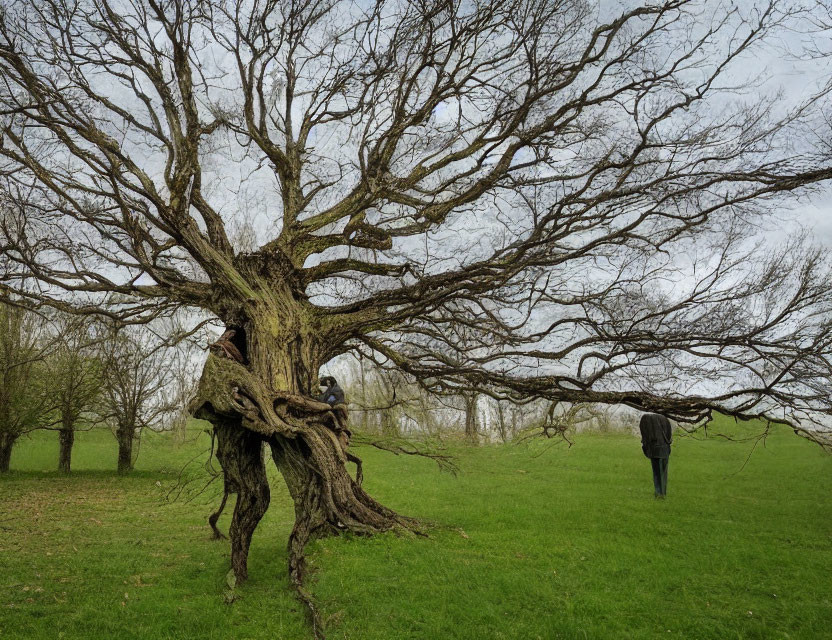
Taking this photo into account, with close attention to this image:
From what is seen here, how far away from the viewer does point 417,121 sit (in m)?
8.55

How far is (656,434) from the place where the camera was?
11695 mm

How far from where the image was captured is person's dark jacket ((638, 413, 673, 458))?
1172 centimetres

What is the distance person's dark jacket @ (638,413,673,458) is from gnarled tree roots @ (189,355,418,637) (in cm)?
655

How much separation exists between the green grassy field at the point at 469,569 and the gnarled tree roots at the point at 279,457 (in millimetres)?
336

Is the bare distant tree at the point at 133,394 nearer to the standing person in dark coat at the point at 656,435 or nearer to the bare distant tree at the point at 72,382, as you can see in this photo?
the bare distant tree at the point at 72,382

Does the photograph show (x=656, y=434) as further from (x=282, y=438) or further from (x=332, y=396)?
(x=282, y=438)

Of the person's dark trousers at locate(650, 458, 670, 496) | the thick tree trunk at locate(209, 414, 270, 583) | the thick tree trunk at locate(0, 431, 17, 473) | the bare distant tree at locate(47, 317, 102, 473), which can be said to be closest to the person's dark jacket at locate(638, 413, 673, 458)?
the person's dark trousers at locate(650, 458, 670, 496)

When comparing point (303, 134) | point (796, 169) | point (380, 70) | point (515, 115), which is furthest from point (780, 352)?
point (303, 134)

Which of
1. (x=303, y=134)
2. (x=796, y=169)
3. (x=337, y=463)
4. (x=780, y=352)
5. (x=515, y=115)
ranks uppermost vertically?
(x=303, y=134)

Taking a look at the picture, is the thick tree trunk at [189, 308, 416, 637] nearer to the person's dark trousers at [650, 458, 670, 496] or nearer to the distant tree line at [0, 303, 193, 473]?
the person's dark trousers at [650, 458, 670, 496]

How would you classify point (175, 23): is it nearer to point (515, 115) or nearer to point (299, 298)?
point (299, 298)

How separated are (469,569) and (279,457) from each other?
9.69ft

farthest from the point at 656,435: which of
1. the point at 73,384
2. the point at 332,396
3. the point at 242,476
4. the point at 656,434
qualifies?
the point at 73,384

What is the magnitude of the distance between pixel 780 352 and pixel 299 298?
7.24 meters
